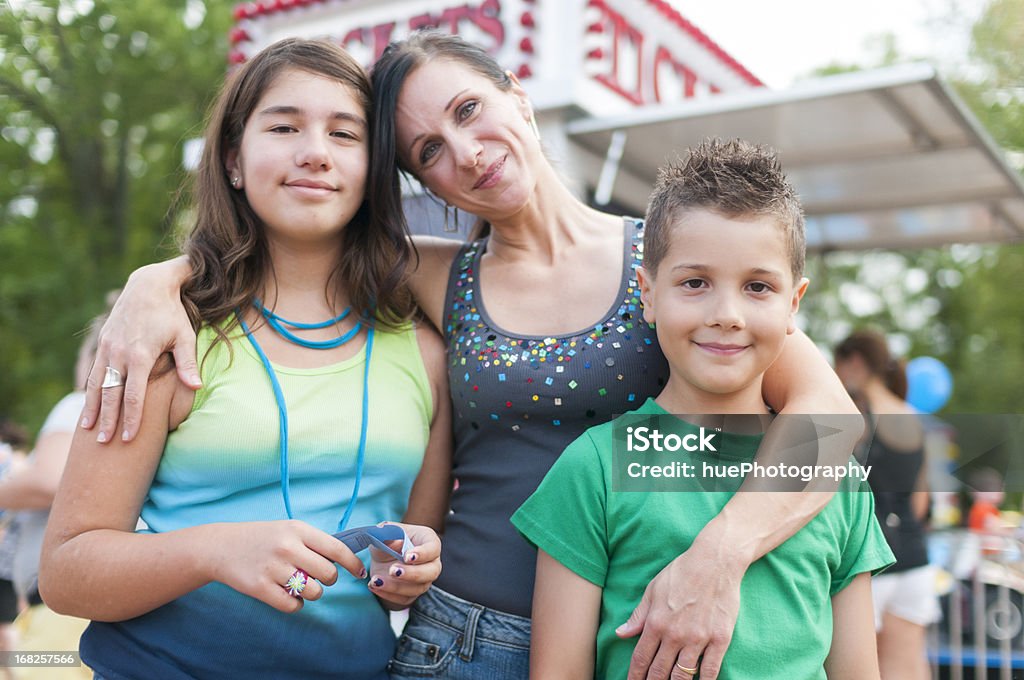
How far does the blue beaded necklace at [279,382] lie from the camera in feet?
5.53

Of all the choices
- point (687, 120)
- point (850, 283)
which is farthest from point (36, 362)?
point (850, 283)

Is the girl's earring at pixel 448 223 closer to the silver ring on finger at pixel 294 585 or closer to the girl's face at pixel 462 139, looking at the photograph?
the girl's face at pixel 462 139

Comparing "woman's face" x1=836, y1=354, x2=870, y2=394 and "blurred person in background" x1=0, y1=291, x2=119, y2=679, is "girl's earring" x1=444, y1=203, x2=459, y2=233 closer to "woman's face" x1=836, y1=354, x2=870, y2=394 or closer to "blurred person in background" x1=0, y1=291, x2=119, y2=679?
"blurred person in background" x1=0, y1=291, x2=119, y2=679

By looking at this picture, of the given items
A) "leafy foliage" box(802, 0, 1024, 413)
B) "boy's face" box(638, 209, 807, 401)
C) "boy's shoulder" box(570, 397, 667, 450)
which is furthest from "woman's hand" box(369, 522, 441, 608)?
"leafy foliage" box(802, 0, 1024, 413)

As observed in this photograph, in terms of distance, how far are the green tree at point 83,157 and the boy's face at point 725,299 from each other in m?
12.3

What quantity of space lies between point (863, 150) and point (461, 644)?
186 inches

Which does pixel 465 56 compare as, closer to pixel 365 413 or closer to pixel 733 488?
pixel 365 413

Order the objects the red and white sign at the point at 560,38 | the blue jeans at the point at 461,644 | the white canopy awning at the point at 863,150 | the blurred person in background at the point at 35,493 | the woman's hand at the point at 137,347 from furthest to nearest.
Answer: the red and white sign at the point at 560,38
the white canopy awning at the point at 863,150
the blurred person in background at the point at 35,493
the blue jeans at the point at 461,644
the woman's hand at the point at 137,347

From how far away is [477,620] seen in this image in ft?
5.92

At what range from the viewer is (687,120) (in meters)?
4.87

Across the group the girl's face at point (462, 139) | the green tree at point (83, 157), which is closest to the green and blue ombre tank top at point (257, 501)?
the girl's face at point (462, 139)

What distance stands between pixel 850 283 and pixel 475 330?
26081 mm

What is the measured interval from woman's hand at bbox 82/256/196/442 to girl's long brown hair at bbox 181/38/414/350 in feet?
0.18

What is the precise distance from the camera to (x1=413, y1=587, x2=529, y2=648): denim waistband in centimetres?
178
